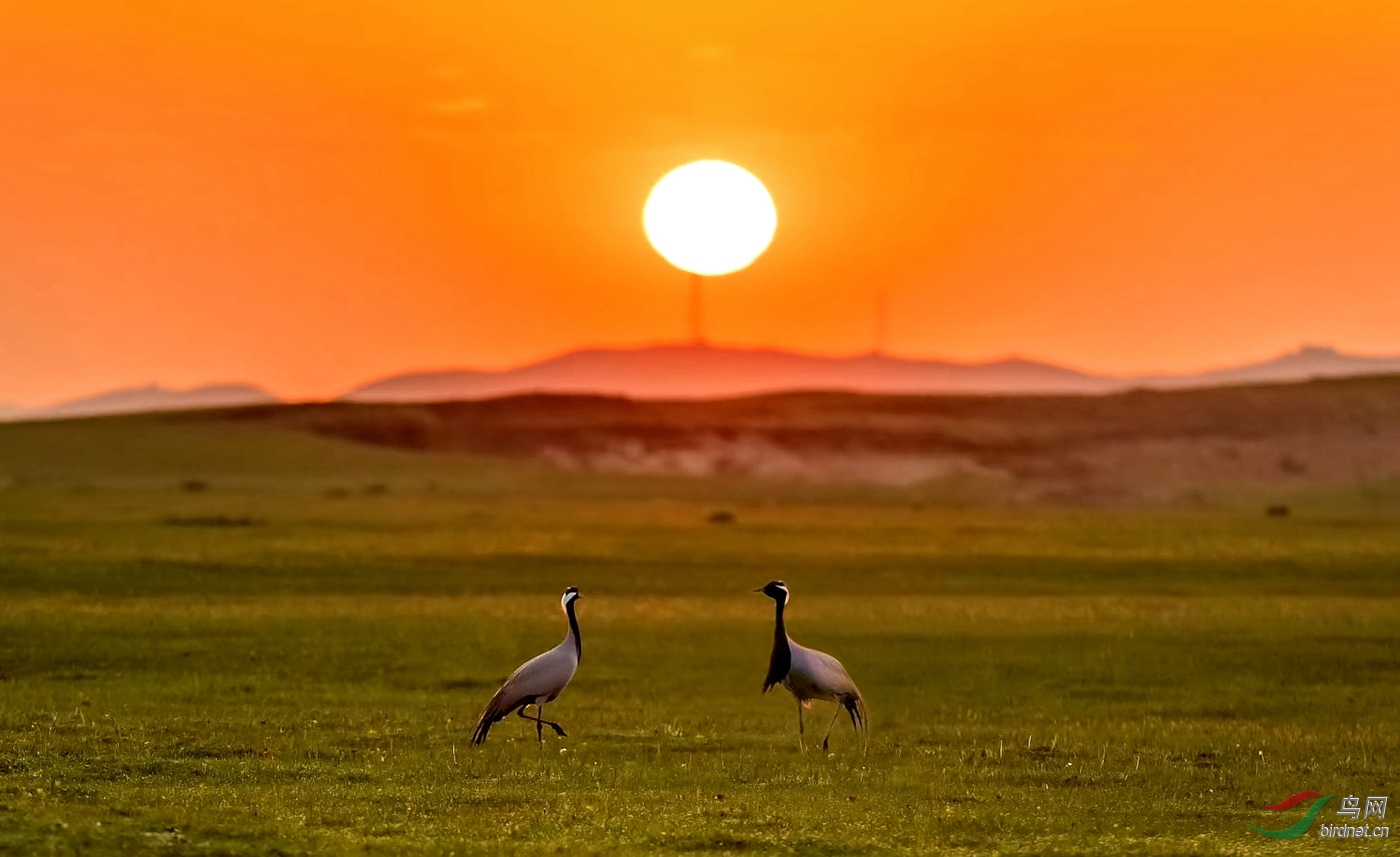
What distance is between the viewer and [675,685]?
105ft

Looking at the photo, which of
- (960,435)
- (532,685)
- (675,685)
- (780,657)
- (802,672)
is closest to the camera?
(532,685)

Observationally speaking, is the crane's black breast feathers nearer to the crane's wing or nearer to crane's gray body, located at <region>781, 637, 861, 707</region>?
crane's gray body, located at <region>781, 637, 861, 707</region>

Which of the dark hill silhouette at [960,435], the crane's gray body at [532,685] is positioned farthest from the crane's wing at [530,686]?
the dark hill silhouette at [960,435]

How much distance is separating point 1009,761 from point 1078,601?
2670cm

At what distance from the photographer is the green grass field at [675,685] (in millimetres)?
17656

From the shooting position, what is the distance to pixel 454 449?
147250mm

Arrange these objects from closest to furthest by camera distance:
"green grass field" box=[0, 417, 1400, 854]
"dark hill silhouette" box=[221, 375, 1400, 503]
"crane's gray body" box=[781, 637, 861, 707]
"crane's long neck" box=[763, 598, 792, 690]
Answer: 1. "green grass field" box=[0, 417, 1400, 854]
2. "crane's long neck" box=[763, 598, 792, 690]
3. "crane's gray body" box=[781, 637, 861, 707]
4. "dark hill silhouette" box=[221, 375, 1400, 503]

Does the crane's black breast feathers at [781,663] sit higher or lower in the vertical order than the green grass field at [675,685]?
higher

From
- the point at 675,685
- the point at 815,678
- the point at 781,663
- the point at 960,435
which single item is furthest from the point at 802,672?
the point at 960,435

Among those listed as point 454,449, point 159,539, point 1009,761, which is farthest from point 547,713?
point 454,449

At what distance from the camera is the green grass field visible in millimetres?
17656

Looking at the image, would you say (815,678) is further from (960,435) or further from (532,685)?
(960,435)

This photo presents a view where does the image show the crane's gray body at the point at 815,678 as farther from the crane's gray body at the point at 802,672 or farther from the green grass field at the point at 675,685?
the green grass field at the point at 675,685

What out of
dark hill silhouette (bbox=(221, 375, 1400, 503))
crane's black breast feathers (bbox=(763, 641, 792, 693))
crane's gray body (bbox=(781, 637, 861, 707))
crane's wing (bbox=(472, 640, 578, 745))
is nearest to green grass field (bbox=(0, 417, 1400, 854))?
crane's wing (bbox=(472, 640, 578, 745))
